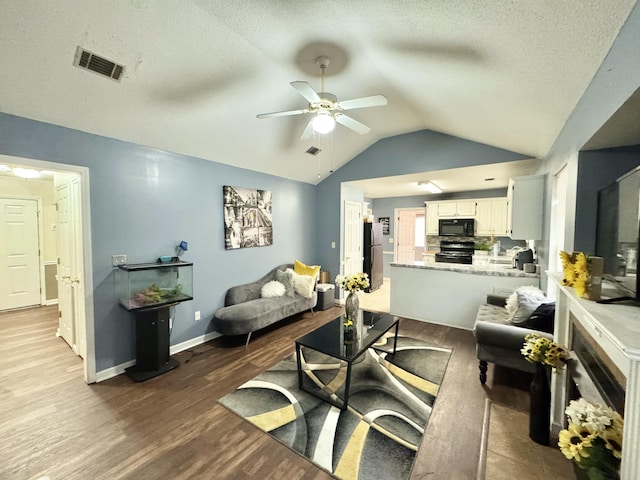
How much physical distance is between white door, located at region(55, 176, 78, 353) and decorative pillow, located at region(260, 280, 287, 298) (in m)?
2.35

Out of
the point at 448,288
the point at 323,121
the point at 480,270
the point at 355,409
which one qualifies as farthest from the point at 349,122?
the point at 448,288

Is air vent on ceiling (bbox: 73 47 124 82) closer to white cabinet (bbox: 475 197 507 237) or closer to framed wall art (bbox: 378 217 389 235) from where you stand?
white cabinet (bbox: 475 197 507 237)

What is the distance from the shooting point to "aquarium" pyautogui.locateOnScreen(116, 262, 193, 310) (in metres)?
2.76

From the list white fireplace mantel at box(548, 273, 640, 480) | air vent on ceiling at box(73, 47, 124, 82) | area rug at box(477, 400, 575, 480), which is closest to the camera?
white fireplace mantel at box(548, 273, 640, 480)

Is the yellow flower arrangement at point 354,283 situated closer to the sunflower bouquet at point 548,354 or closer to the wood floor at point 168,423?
the wood floor at point 168,423

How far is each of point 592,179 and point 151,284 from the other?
4069mm

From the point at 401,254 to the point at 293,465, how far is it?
6358 millimetres

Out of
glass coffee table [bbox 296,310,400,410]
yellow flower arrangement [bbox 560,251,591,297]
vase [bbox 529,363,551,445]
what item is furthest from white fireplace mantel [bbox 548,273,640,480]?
glass coffee table [bbox 296,310,400,410]

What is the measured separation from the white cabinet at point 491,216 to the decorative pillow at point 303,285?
13.1 feet

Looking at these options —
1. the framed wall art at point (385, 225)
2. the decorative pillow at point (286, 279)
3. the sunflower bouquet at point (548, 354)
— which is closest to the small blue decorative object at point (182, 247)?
the decorative pillow at point (286, 279)

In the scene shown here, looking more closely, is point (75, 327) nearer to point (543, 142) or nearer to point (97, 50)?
point (97, 50)

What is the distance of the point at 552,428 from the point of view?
1.84 metres

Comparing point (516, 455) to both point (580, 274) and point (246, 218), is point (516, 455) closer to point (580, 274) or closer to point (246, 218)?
point (580, 274)

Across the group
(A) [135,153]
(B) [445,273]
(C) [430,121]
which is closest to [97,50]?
(A) [135,153]
